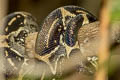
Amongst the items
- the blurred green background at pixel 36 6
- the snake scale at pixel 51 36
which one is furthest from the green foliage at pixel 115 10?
the blurred green background at pixel 36 6

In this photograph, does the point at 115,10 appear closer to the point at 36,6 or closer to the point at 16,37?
the point at 16,37

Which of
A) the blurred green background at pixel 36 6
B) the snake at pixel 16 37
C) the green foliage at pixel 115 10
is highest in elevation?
the green foliage at pixel 115 10

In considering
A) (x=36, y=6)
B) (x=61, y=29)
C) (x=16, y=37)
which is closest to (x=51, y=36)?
(x=61, y=29)

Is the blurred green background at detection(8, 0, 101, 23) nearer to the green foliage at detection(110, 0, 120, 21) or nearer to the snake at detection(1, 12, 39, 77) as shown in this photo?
the snake at detection(1, 12, 39, 77)

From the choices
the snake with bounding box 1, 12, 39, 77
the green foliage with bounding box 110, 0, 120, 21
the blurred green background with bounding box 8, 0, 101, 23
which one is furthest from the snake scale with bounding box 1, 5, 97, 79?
the blurred green background with bounding box 8, 0, 101, 23

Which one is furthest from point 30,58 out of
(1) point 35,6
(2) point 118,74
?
(1) point 35,6

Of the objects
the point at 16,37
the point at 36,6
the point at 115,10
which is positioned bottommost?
the point at 16,37

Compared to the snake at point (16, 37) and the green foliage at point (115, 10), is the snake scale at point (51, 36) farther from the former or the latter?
the green foliage at point (115, 10)

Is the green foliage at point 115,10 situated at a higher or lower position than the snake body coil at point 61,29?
higher
